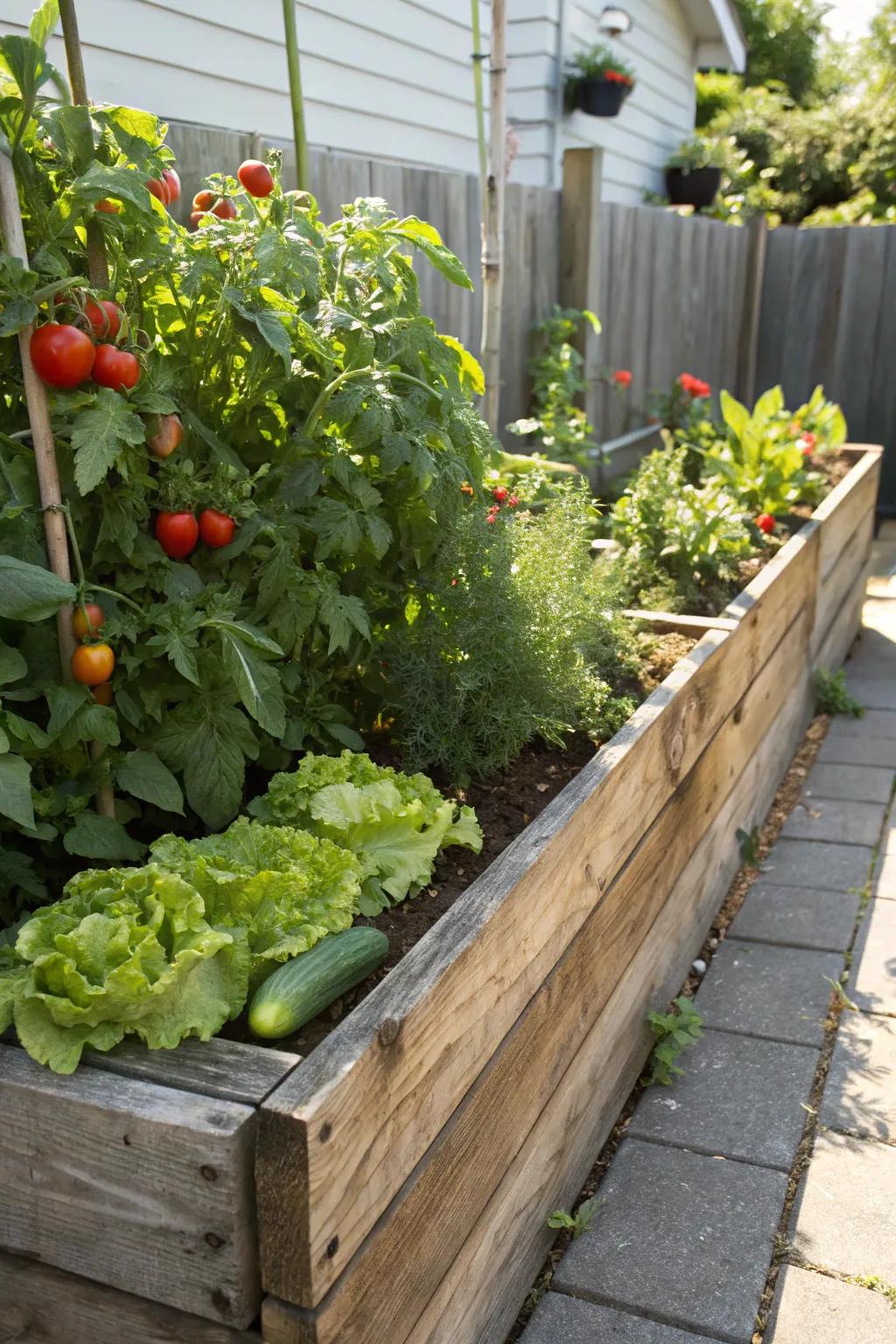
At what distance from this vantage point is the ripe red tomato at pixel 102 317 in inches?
74.4

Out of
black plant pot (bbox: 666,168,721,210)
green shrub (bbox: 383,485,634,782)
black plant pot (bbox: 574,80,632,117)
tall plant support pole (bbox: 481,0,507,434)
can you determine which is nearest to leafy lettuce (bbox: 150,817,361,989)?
green shrub (bbox: 383,485,634,782)

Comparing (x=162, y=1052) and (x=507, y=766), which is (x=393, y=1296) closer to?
(x=162, y=1052)

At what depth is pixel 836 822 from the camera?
171 inches

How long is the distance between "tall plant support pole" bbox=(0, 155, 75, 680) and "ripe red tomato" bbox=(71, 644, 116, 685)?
0.19ft

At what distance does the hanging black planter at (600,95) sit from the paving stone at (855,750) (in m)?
4.82

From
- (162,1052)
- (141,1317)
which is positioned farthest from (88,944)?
(141,1317)

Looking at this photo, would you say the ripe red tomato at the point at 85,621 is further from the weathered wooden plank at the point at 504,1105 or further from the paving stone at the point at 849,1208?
the paving stone at the point at 849,1208

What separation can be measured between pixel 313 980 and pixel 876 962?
86.2 inches

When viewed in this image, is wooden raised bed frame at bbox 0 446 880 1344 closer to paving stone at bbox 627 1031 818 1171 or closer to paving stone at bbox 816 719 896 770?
paving stone at bbox 627 1031 818 1171

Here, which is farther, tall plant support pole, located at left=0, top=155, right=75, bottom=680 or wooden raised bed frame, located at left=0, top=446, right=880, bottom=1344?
tall plant support pole, located at left=0, top=155, right=75, bottom=680

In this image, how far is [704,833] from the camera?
11.0 ft

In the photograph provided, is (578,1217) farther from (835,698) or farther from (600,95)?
(600,95)

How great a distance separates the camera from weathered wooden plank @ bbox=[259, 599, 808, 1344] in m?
1.54

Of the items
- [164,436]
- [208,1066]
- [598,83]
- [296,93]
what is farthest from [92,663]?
[598,83]
